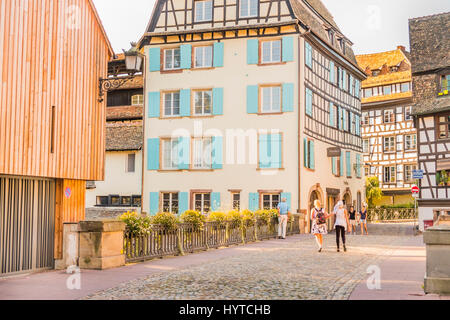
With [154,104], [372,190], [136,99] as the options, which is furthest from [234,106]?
[372,190]

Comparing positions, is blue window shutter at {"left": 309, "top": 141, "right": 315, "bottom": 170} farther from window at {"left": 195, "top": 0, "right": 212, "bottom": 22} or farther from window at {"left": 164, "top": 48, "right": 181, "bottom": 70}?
window at {"left": 195, "top": 0, "right": 212, "bottom": 22}

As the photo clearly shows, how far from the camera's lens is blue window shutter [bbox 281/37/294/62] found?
29.8 meters

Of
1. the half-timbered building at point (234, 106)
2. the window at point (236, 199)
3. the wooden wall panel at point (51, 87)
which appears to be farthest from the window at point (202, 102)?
the wooden wall panel at point (51, 87)

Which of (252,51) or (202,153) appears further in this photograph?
(202,153)

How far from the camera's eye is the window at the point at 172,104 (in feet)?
105

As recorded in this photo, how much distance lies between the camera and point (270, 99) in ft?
99.6

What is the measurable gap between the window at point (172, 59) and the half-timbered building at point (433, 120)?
39.8 feet

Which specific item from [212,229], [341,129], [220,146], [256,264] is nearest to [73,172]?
[256,264]

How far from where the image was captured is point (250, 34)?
30.8 meters

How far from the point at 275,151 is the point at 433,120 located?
787 cm

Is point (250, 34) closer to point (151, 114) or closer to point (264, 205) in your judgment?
point (151, 114)

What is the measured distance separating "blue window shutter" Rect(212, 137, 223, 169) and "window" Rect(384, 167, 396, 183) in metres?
26.6

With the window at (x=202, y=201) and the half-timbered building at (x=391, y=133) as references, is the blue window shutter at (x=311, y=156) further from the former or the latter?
the half-timbered building at (x=391, y=133)

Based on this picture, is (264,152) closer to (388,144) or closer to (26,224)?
(26,224)
